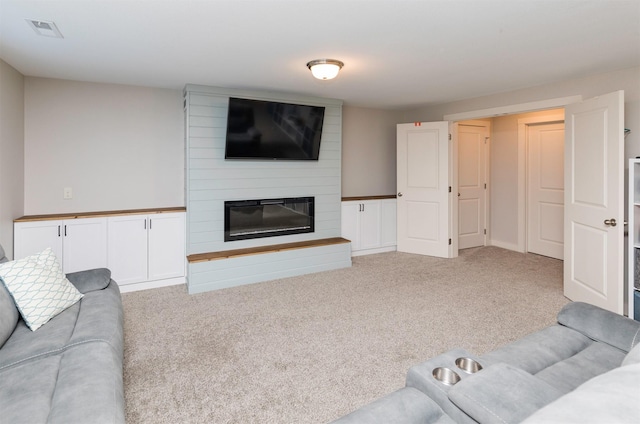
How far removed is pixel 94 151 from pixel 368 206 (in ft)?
11.8

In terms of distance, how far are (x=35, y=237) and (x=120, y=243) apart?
2.38ft

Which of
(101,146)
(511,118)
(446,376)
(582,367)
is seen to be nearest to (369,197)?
(511,118)

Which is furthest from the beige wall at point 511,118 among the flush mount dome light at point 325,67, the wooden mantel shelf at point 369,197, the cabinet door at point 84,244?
the cabinet door at point 84,244

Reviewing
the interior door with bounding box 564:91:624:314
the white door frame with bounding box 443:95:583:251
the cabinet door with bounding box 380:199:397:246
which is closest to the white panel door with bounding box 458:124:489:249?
the white door frame with bounding box 443:95:583:251

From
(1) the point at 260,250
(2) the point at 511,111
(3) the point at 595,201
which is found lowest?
(1) the point at 260,250

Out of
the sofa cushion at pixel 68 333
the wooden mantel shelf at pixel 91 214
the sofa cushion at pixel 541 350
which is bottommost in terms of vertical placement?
the sofa cushion at pixel 68 333

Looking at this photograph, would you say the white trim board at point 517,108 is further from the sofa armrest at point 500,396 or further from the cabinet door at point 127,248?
the cabinet door at point 127,248

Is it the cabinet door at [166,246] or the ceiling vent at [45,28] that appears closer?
the ceiling vent at [45,28]

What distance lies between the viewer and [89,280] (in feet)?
8.73

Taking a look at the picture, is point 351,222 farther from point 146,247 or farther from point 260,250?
point 146,247

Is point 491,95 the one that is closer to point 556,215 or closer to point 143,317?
point 556,215

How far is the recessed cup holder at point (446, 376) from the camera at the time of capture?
1253 millimetres

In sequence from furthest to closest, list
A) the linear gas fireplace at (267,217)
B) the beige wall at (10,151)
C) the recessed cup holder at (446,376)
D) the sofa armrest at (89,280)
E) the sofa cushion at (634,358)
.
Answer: the linear gas fireplace at (267,217)
the beige wall at (10,151)
the sofa armrest at (89,280)
the recessed cup holder at (446,376)
the sofa cushion at (634,358)

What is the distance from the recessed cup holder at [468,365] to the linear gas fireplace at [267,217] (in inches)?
137
